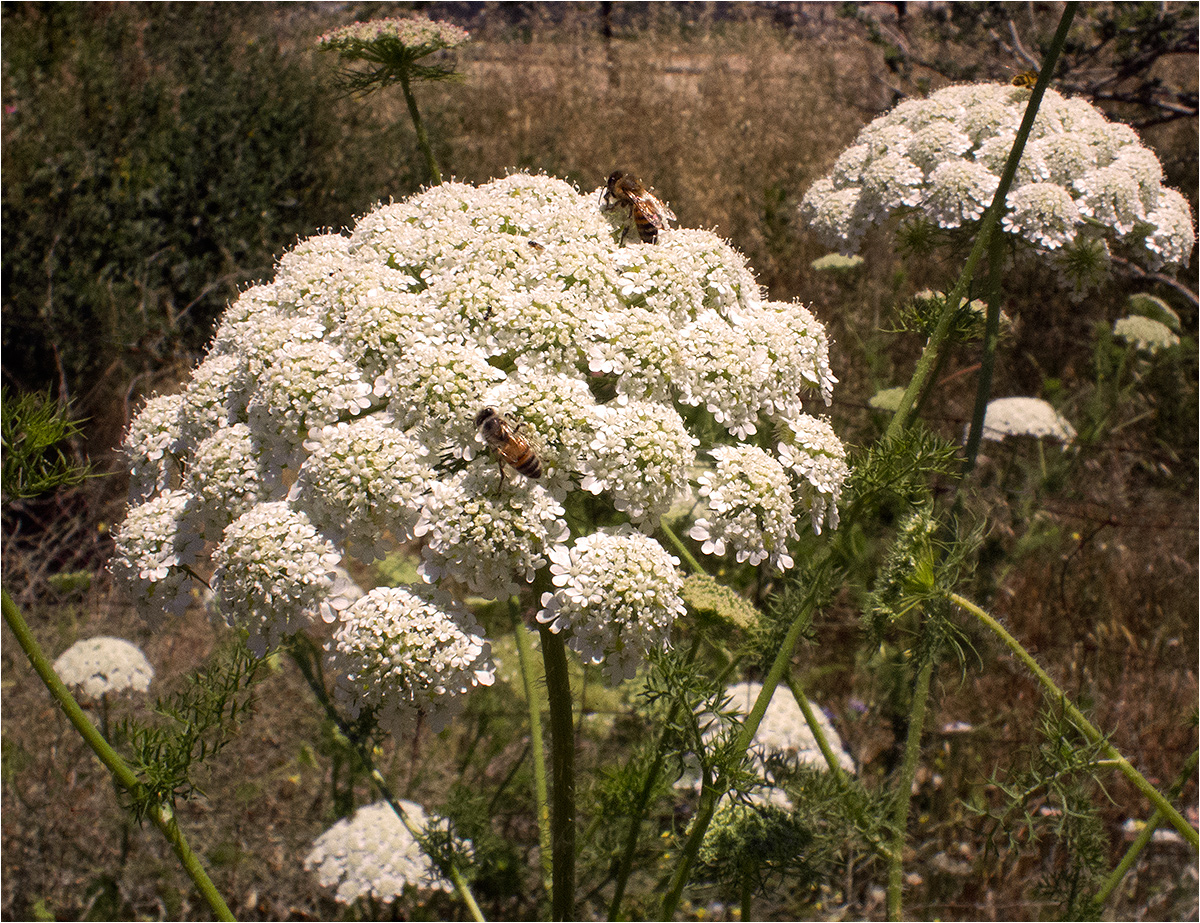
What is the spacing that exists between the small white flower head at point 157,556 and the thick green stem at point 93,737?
403 millimetres

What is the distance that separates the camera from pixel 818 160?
39.2 feet

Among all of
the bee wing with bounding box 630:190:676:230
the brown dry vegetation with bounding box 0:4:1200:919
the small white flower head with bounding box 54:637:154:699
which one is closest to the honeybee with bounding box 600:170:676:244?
the bee wing with bounding box 630:190:676:230

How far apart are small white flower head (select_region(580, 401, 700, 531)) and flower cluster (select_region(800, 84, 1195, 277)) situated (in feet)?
7.55

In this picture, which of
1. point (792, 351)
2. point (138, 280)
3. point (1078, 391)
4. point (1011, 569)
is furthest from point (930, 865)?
point (138, 280)

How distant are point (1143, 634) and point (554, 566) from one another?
20.4 feet

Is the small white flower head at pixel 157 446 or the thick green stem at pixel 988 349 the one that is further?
the thick green stem at pixel 988 349

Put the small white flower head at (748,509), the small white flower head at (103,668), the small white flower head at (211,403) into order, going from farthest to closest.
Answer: the small white flower head at (103,668), the small white flower head at (211,403), the small white flower head at (748,509)

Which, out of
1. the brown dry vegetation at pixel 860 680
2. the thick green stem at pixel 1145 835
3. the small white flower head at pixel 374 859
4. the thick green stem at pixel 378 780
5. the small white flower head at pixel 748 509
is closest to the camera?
the small white flower head at pixel 748 509

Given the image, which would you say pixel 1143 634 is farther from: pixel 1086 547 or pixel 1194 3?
pixel 1194 3

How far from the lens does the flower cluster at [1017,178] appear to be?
13.5 ft

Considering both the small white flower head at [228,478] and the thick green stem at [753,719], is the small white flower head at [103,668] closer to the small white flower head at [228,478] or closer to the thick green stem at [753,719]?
the small white flower head at [228,478]

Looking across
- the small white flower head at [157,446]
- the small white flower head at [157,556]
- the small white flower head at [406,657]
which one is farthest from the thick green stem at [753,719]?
the small white flower head at [157,446]

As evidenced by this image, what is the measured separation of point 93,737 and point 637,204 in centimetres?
264

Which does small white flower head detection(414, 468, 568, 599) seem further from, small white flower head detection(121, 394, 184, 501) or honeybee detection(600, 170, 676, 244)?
honeybee detection(600, 170, 676, 244)
